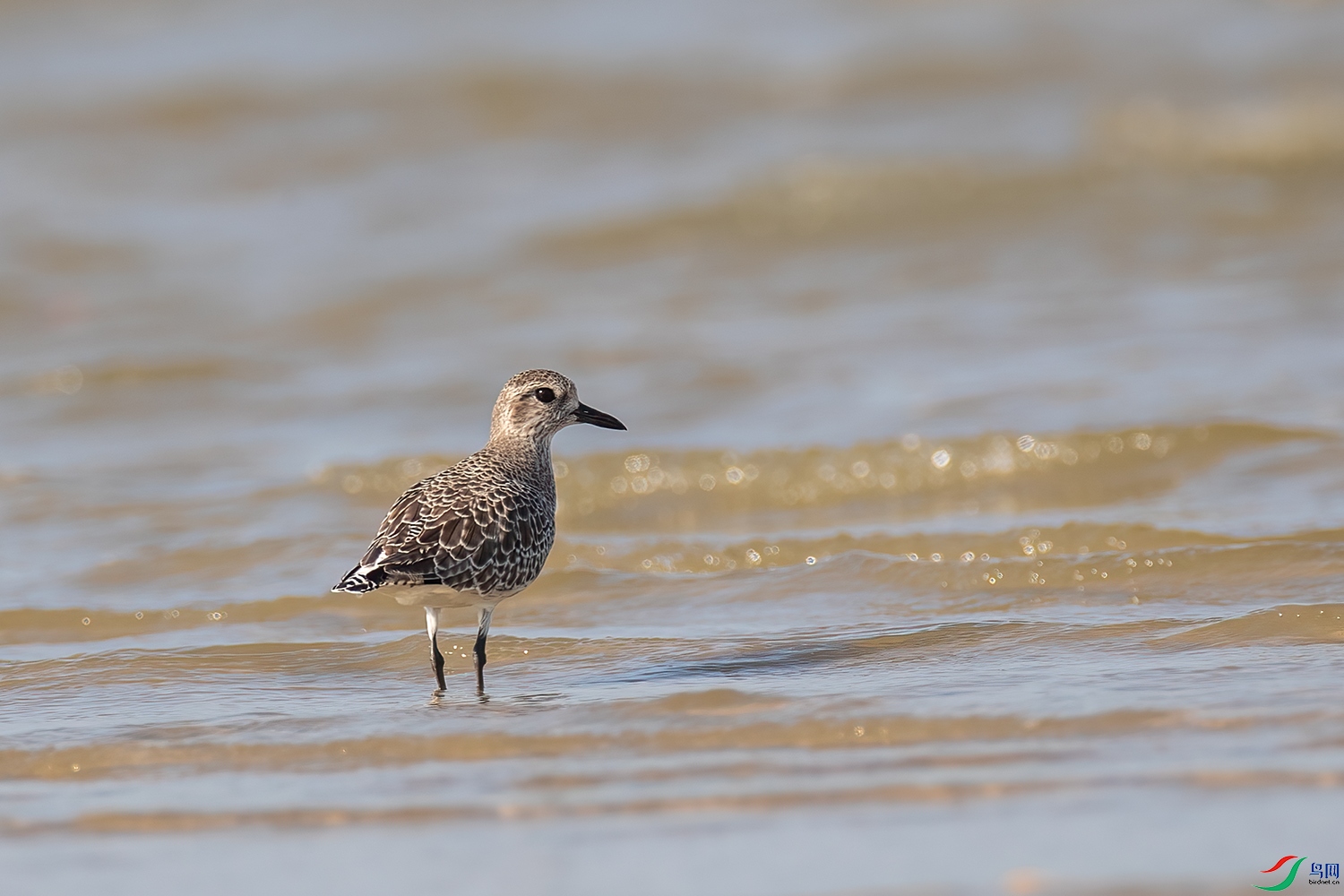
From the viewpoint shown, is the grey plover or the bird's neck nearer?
the grey plover

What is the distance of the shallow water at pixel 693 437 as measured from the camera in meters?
5.16

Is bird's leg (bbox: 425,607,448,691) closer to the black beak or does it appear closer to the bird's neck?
the bird's neck

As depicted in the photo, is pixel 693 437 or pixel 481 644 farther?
pixel 693 437

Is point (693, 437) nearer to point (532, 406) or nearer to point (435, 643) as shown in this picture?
point (532, 406)

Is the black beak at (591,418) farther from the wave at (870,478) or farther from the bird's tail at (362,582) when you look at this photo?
the wave at (870,478)

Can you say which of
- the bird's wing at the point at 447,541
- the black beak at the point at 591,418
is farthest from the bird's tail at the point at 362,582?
the black beak at the point at 591,418

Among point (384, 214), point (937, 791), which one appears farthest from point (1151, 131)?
point (937, 791)

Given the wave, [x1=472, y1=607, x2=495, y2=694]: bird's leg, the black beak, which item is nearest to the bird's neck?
the black beak

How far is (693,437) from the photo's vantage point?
1086 centimetres

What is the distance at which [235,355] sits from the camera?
13.2 m

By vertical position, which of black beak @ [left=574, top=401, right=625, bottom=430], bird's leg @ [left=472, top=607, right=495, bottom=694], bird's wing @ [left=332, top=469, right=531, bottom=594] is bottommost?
bird's leg @ [left=472, top=607, right=495, bottom=694]

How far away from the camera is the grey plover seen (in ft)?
21.4

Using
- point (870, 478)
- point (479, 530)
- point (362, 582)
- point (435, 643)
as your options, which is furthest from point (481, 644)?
point (870, 478)

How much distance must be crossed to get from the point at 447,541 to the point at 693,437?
4.38 metres
